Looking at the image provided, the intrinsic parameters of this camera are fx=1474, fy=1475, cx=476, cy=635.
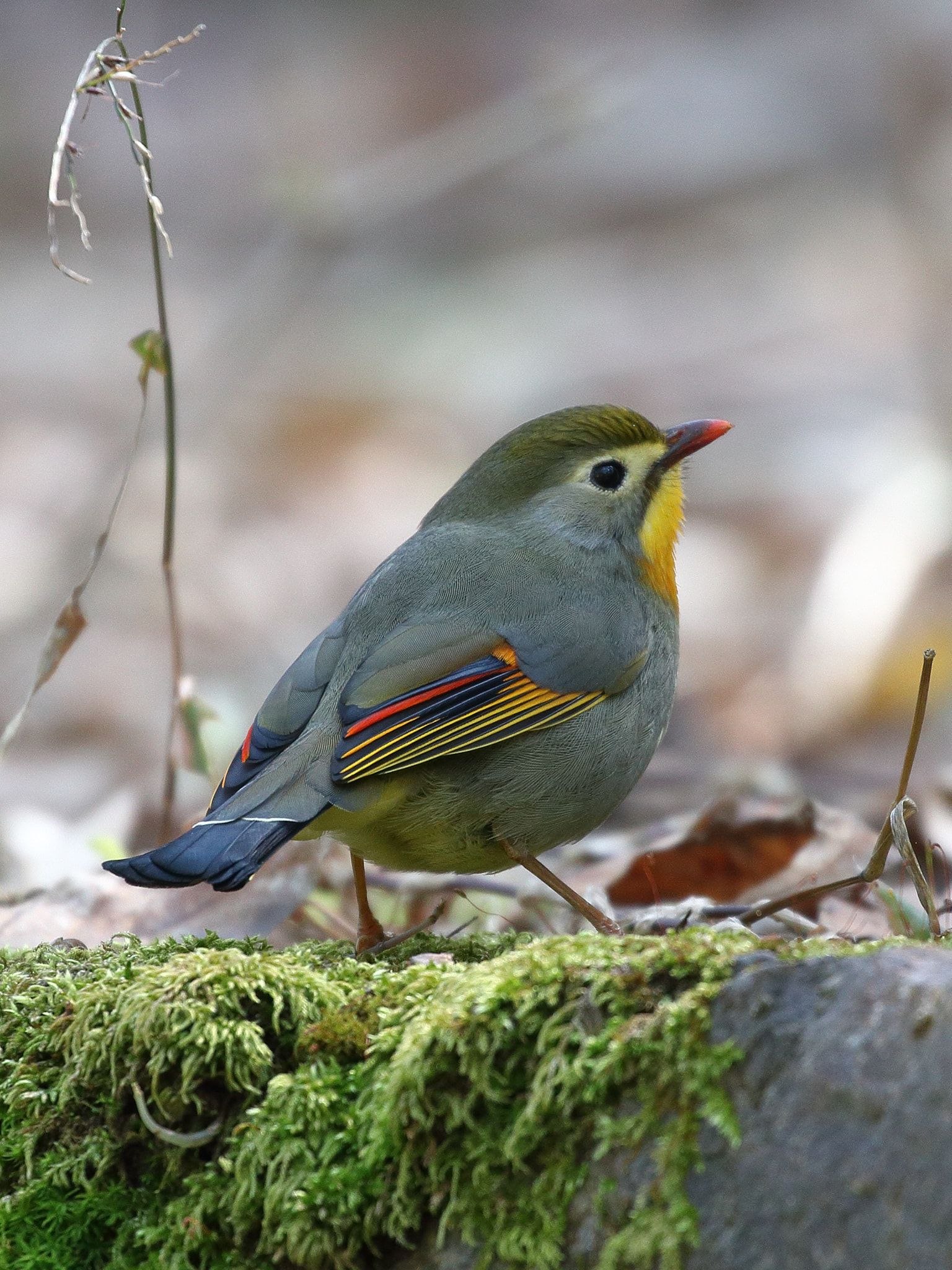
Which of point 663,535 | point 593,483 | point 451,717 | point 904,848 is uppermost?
Result: point 593,483

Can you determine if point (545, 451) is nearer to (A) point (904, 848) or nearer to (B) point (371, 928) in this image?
(B) point (371, 928)

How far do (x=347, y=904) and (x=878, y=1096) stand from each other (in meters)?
3.38

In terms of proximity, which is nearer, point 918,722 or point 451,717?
point 918,722

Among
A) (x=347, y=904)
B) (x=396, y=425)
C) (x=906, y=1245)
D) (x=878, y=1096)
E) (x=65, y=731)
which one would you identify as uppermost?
(x=396, y=425)

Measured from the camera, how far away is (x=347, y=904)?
516 centimetres

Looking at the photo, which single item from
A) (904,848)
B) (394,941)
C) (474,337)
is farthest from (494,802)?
(474,337)

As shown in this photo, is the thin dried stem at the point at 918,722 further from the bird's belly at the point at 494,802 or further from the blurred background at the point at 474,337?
the blurred background at the point at 474,337

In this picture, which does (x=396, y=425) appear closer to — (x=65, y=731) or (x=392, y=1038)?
(x=65, y=731)

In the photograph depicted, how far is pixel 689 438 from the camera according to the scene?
14.6 feet

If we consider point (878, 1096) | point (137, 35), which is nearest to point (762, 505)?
point (137, 35)

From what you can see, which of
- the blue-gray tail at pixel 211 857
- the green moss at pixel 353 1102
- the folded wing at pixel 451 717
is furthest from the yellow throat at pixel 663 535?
the green moss at pixel 353 1102

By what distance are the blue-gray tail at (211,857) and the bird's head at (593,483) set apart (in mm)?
1487

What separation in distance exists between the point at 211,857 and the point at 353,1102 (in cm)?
70

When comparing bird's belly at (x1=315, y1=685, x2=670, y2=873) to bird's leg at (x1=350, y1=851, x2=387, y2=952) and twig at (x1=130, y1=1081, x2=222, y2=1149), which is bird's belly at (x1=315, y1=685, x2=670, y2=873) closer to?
bird's leg at (x1=350, y1=851, x2=387, y2=952)
